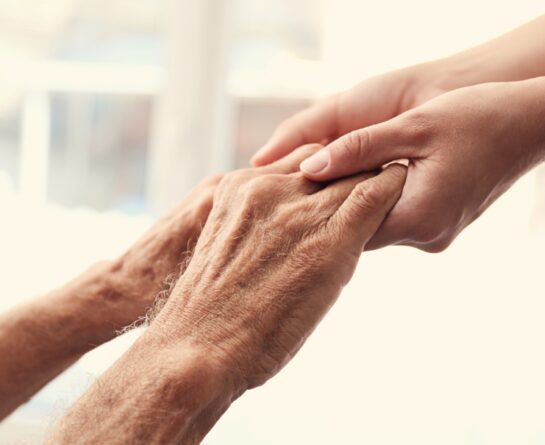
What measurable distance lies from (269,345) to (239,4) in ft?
5.46

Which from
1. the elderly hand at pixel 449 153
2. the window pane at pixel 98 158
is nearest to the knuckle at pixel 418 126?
the elderly hand at pixel 449 153

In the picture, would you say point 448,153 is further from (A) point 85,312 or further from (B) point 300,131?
(A) point 85,312

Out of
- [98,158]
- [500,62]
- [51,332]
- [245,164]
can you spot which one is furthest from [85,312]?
[98,158]

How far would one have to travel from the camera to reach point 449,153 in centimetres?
81

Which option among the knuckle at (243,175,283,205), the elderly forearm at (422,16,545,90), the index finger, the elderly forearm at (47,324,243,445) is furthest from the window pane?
the elderly forearm at (47,324,243,445)

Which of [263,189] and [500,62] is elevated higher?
[500,62]

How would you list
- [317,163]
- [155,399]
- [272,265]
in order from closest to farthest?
[155,399] < [272,265] < [317,163]

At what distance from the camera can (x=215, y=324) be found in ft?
2.36

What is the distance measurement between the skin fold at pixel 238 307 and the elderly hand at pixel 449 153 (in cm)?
2

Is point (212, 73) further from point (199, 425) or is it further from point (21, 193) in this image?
point (199, 425)

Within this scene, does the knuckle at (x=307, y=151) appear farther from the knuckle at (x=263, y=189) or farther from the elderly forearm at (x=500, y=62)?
the elderly forearm at (x=500, y=62)

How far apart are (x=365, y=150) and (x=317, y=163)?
6 cm

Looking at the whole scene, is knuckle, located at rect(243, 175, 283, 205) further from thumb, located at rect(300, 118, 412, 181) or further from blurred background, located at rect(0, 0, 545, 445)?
blurred background, located at rect(0, 0, 545, 445)

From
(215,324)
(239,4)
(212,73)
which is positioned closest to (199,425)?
(215,324)
